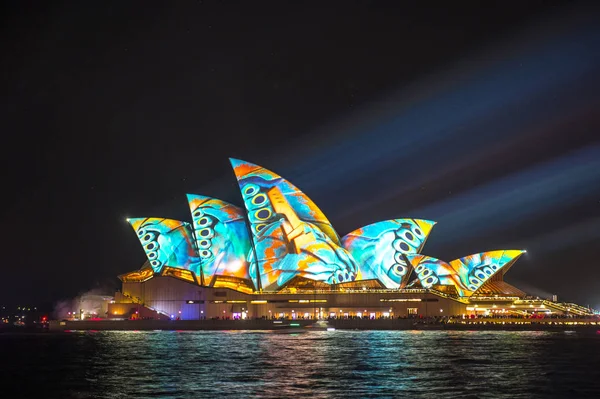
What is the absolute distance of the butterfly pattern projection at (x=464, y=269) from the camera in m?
90.1

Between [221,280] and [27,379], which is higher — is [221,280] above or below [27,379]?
above

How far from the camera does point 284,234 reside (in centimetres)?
8612

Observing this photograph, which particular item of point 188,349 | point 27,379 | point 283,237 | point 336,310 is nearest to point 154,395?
point 27,379

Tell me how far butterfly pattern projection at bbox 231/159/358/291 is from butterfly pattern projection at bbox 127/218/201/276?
748cm

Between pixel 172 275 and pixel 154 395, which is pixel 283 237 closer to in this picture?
pixel 172 275

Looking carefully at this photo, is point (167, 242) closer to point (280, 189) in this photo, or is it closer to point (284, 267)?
point (284, 267)

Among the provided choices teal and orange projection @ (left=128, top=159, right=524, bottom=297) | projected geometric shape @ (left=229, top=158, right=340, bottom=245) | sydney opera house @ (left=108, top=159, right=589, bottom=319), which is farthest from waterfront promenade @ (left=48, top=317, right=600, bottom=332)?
projected geometric shape @ (left=229, top=158, right=340, bottom=245)

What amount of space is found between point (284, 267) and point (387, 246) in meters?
12.7

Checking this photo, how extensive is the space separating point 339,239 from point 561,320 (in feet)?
91.8

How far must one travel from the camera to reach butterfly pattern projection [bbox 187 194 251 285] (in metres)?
86.6

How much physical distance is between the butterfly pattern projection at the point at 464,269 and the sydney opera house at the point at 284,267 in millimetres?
122

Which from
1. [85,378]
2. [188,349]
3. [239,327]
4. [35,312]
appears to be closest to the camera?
[85,378]

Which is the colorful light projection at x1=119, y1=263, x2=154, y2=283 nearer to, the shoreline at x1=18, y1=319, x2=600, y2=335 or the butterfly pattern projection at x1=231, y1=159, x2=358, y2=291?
the shoreline at x1=18, y1=319, x2=600, y2=335

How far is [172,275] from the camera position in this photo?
88375mm
